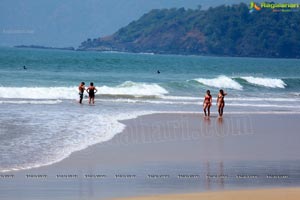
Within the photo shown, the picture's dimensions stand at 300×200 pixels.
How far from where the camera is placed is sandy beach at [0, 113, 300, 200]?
11.7 meters

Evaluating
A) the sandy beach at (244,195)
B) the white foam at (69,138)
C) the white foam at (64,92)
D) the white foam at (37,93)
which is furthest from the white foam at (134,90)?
the sandy beach at (244,195)

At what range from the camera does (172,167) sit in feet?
46.6

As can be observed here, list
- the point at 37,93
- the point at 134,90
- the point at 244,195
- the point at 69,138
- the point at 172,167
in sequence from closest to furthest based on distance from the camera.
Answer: the point at 244,195, the point at 172,167, the point at 69,138, the point at 37,93, the point at 134,90

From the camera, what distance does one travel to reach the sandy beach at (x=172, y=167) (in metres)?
11.7

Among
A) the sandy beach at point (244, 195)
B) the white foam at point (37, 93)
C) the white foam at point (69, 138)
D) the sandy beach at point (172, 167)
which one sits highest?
the white foam at point (37, 93)

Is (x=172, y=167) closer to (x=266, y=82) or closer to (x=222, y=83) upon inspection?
(x=222, y=83)

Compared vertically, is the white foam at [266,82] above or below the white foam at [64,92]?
above

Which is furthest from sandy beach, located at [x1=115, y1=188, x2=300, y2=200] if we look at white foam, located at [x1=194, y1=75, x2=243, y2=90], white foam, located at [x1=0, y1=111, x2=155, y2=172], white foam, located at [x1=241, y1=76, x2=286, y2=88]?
white foam, located at [x1=241, y1=76, x2=286, y2=88]

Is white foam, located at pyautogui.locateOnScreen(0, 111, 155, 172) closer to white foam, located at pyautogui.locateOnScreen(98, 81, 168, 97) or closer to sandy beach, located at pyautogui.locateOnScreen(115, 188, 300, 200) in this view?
sandy beach, located at pyautogui.locateOnScreen(115, 188, 300, 200)

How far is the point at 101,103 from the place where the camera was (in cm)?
3256

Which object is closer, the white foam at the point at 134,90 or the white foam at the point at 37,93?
the white foam at the point at 37,93

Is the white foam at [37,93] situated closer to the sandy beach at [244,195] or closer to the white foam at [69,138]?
the white foam at [69,138]

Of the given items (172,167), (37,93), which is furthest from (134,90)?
(172,167)

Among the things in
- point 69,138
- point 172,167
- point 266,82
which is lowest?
point 172,167
